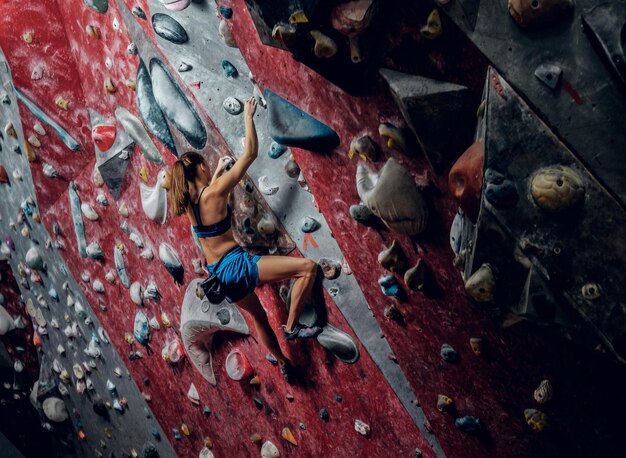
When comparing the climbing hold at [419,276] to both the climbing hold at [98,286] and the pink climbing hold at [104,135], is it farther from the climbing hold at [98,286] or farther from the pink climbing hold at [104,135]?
the climbing hold at [98,286]

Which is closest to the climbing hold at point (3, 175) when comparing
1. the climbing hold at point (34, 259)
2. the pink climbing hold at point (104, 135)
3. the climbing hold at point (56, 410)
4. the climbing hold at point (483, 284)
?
the climbing hold at point (34, 259)

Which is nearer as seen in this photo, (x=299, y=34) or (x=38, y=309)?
(x=299, y=34)

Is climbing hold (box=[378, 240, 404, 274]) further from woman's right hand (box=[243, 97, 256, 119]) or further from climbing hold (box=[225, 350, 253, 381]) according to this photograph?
climbing hold (box=[225, 350, 253, 381])

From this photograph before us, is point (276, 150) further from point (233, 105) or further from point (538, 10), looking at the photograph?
point (538, 10)

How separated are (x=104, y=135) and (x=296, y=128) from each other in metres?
1.17

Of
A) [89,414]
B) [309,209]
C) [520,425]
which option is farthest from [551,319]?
[89,414]

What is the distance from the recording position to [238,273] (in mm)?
2139

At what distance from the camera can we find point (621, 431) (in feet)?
5.05

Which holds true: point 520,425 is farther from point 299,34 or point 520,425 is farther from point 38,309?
point 38,309

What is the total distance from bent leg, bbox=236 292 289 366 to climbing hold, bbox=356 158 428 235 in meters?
0.72

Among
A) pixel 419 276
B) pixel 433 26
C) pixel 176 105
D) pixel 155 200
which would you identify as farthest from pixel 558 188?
pixel 155 200

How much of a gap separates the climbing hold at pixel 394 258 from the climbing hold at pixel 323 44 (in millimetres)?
572

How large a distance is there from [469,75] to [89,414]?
3163mm

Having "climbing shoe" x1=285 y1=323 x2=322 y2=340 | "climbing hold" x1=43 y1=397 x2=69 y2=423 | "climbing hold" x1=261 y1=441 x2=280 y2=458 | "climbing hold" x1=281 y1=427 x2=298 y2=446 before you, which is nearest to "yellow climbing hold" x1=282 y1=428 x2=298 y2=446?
"climbing hold" x1=281 y1=427 x2=298 y2=446
